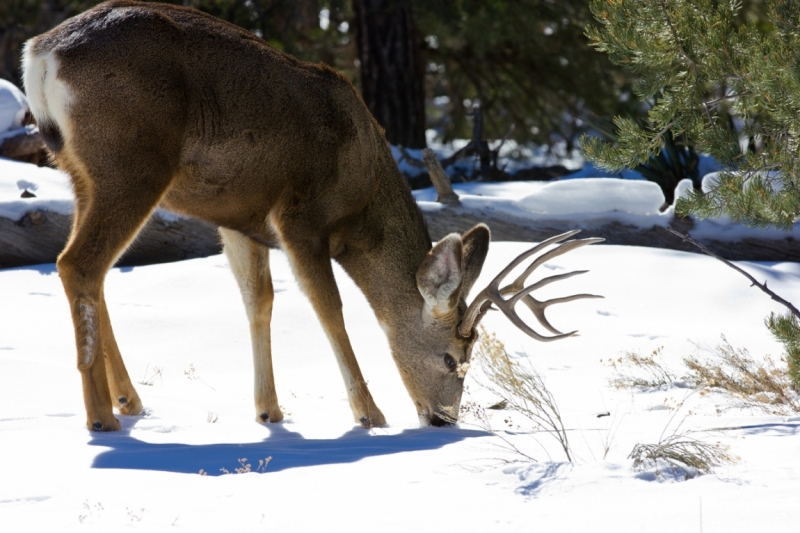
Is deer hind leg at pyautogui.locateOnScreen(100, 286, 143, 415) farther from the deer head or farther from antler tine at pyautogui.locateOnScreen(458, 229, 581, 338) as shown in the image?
antler tine at pyautogui.locateOnScreen(458, 229, 581, 338)

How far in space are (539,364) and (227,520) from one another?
14.4 feet

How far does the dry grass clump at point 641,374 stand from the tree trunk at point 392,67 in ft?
21.8

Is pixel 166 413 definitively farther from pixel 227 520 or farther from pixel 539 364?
pixel 539 364

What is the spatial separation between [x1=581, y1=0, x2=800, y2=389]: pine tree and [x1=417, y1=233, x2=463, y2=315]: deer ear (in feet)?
3.25

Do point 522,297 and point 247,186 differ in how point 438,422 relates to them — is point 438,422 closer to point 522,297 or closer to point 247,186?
point 522,297

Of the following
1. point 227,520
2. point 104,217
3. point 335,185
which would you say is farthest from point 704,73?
point 227,520

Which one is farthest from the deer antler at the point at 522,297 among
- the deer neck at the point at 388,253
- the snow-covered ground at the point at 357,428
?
the snow-covered ground at the point at 357,428

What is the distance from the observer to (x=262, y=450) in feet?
14.6

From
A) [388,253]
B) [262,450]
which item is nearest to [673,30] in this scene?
[388,253]

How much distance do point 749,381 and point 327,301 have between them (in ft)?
8.69

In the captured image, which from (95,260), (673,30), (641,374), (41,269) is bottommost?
(641,374)

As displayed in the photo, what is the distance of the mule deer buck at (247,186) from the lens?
16.4 feet

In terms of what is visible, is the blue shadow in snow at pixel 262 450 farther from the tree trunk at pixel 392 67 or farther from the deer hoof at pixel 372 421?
the tree trunk at pixel 392 67

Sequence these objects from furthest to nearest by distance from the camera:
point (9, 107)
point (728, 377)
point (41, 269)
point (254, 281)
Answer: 1. point (9, 107)
2. point (41, 269)
3. point (254, 281)
4. point (728, 377)
